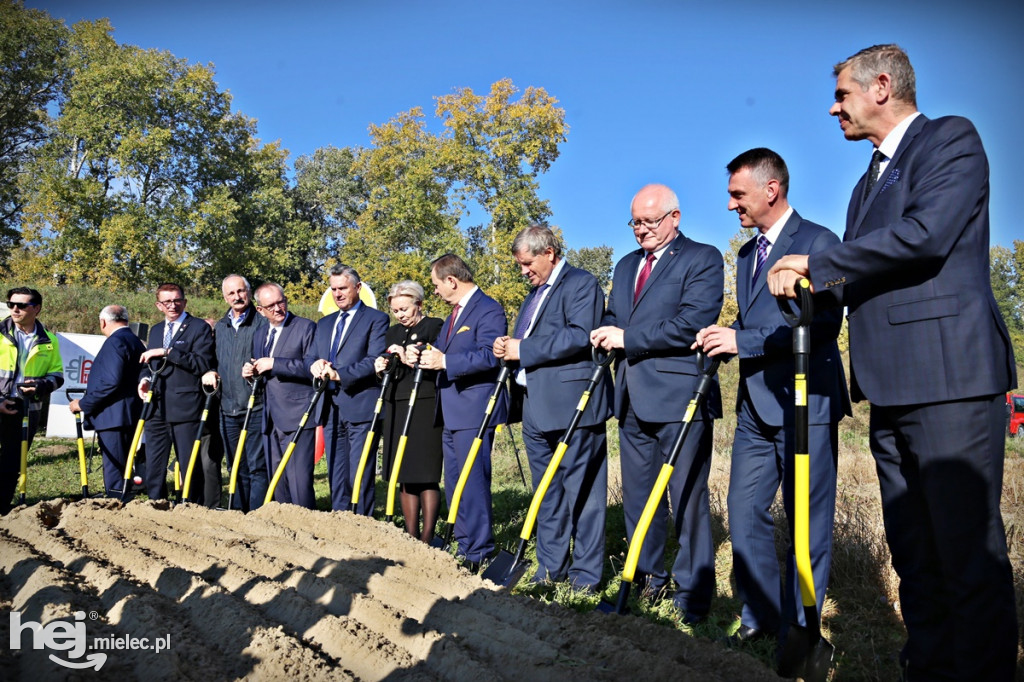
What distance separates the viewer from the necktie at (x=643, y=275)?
460cm

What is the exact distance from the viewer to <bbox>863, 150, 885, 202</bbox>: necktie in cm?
308

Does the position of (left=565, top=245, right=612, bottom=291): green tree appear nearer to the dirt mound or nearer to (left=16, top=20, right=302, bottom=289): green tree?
(left=16, top=20, right=302, bottom=289): green tree

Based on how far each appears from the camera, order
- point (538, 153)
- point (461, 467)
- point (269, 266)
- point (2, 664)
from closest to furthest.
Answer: point (2, 664)
point (461, 467)
point (538, 153)
point (269, 266)

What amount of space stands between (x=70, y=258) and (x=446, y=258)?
1016 inches

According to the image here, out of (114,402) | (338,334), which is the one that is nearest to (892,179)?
(338,334)

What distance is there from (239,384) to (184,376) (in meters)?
0.58

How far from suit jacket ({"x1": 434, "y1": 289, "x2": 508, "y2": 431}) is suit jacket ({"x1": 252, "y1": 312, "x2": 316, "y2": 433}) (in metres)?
1.54

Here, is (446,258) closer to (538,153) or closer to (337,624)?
(337,624)

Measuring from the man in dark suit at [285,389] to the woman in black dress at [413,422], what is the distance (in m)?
0.79

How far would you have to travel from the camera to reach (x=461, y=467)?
5520mm

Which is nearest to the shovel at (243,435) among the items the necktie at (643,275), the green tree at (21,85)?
the necktie at (643,275)

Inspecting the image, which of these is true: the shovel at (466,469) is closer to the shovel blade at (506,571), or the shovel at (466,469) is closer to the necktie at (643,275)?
the shovel blade at (506,571)

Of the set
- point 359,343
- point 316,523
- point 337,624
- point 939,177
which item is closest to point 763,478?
point 939,177

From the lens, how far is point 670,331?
13.9 ft
